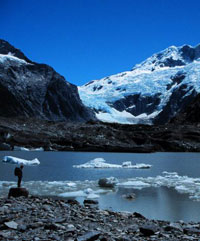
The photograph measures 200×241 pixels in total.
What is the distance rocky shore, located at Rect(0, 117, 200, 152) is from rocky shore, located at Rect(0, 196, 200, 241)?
73.2 m

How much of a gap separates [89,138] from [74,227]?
287 ft

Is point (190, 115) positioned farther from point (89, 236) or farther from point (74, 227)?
point (89, 236)

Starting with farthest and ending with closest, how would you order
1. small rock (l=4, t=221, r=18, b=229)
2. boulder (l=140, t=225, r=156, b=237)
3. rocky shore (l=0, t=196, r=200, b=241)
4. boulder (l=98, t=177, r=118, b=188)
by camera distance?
boulder (l=98, t=177, r=118, b=188)
boulder (l=140, t=225, r=156, b=237)
small rock (l=4, t=221, r=18, b=229)
rocky shore (l=0, t=196, r=200, b=241)

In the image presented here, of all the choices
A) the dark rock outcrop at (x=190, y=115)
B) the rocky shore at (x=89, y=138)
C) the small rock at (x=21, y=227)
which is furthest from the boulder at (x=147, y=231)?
the dark rock outcrop at (x=190, y=115)

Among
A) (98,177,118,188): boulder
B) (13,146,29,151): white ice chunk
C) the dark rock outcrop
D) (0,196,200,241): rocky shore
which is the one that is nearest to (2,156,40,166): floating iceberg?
(98,177,118,188): boulder

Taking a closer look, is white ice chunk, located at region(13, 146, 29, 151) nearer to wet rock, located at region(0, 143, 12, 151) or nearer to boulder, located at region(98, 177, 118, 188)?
wet rock, located at region(0, 143, 12, 151)

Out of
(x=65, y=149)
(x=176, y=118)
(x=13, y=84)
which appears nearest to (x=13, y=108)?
(x=13, y=84)

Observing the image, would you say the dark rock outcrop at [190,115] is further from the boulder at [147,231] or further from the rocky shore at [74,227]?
the boulder at [147,231]

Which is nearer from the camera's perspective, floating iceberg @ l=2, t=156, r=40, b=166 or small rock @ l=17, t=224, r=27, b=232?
small rock @ l=17, t=224, r=27, b=232

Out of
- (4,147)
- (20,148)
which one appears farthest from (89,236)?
(20,148)

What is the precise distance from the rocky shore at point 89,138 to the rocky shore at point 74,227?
2882 inches

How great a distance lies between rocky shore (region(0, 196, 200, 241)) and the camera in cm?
827

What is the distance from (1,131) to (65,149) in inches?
639

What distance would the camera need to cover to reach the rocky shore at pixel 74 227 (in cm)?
827
